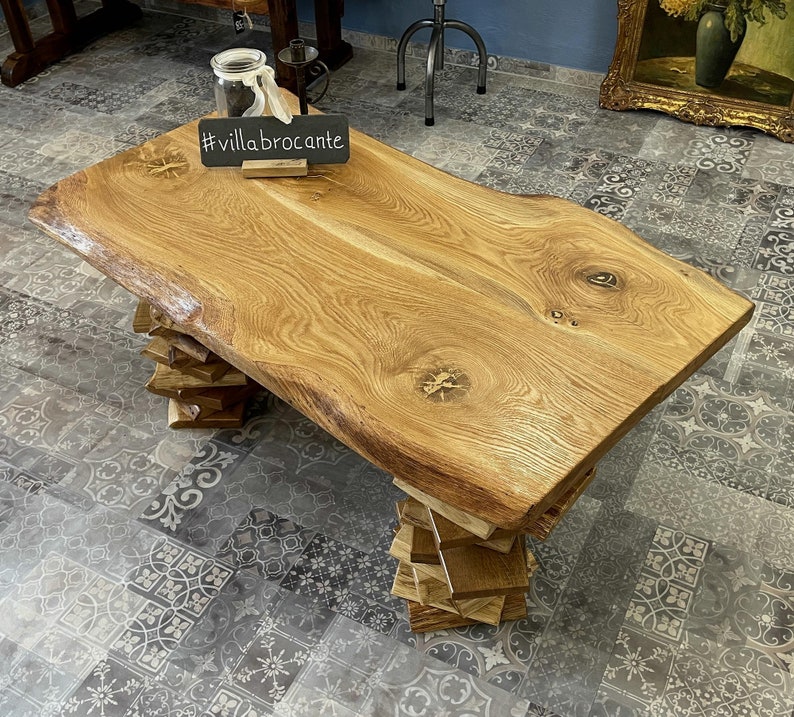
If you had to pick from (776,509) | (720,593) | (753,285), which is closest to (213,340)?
(720,593)

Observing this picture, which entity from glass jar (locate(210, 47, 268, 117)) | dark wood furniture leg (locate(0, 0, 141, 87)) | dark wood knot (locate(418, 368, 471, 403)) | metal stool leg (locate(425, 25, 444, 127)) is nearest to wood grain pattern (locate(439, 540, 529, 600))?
dark wood knot (locate(418, 368, 471, 403))

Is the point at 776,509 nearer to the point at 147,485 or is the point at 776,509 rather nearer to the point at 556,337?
the point at 556,337

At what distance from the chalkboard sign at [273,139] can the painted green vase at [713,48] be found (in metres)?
1.78

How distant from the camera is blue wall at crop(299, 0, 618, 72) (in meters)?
3.12

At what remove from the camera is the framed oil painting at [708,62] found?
2777 mm

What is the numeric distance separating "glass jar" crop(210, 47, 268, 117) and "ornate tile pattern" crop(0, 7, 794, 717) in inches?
28.1

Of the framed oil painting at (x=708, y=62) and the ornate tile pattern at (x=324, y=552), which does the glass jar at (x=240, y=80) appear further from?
the framed oil painting at (x=708, y=62)

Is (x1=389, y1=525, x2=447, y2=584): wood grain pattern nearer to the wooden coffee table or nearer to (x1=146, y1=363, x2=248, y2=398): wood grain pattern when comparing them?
the wooden coffee table

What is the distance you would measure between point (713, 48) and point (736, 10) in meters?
0.14

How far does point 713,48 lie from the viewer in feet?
9.35

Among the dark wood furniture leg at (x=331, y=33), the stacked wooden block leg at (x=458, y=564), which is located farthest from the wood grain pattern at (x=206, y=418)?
the dark wood furniture leg at (x=331, y=33)

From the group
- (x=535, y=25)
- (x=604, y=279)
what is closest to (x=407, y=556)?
(x=604, y=279)

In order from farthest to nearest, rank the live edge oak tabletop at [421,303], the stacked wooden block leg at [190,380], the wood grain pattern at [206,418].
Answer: the wood grain pattern at [206,418]
the stacked wooden block leg at [190,380]
the live edge oak tabletop at [421,303]

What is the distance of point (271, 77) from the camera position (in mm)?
1627
